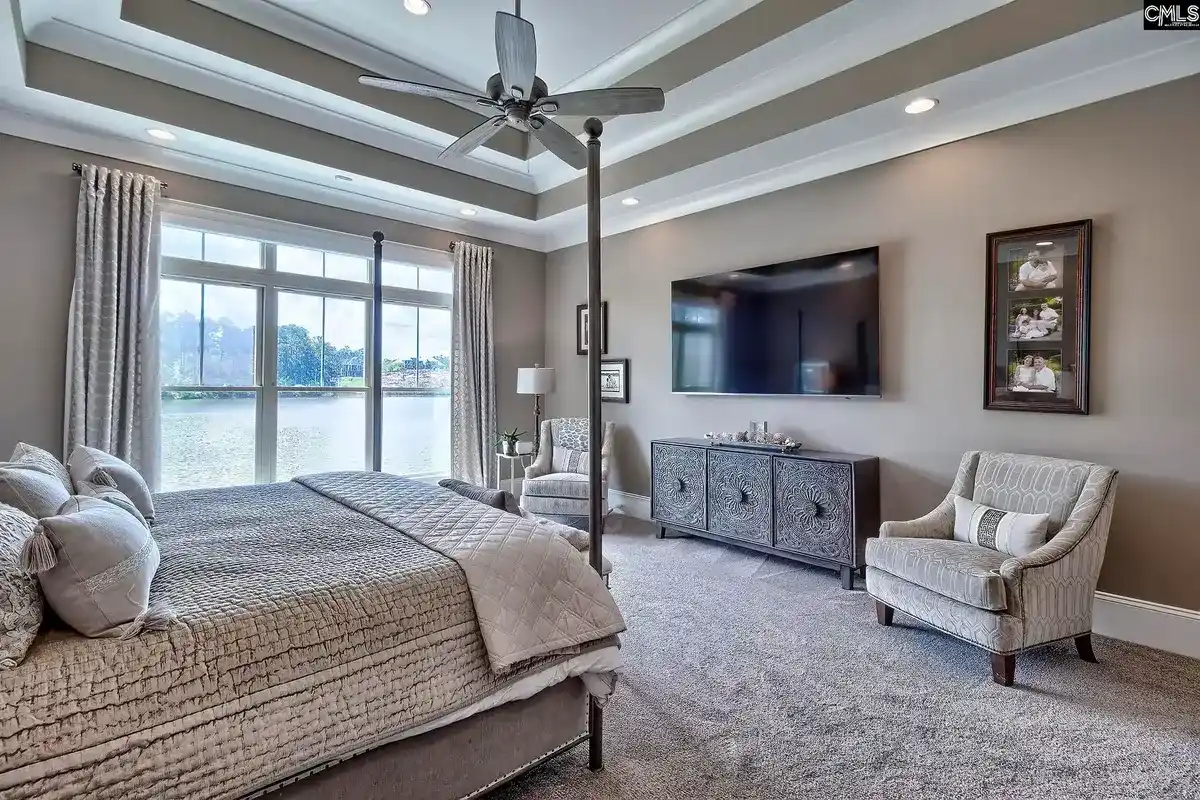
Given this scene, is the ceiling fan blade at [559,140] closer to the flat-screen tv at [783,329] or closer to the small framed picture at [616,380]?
the flat-screen tv at [783,329]

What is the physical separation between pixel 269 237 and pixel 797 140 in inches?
152

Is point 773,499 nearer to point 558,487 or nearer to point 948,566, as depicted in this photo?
point 948,566

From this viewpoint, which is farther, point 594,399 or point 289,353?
point 289,353

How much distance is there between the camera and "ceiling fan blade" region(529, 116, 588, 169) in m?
2.59

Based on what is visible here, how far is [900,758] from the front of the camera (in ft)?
6.38

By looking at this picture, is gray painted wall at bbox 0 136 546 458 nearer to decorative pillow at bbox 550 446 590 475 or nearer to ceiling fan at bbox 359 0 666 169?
ceiling fan at bbox 359 0 666 169

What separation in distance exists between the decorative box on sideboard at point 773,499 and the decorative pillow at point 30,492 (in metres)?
3.58

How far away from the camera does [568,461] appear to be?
5.38 meters

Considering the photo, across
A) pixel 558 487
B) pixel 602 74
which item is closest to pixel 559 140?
pixel 602 74

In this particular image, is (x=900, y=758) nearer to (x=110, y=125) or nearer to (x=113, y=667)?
(x=113, y=667)

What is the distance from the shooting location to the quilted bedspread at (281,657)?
110 centimetres

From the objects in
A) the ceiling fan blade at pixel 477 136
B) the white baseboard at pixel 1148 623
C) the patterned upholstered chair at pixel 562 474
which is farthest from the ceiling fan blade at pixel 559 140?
the white baseboard at pixel 1148 623

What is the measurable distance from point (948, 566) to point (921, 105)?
237cm

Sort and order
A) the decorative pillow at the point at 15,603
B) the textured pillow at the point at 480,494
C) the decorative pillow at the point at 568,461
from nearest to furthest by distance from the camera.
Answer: the decorative pillow at the point at 15,603
the textured pillow at the point at 480,494
the decorative pillow at the point at 568,461
